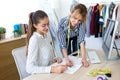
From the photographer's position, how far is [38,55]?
1.57 metres

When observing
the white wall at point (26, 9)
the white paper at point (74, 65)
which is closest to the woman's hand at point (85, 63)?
the white paper at point (74, 65)

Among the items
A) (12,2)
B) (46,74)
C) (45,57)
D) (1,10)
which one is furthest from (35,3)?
(46,74)

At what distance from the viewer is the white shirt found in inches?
56.0

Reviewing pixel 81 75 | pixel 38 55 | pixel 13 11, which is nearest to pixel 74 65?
pixel 81 75

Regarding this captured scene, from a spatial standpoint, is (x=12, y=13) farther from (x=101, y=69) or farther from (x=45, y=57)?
(x=101, y=69)

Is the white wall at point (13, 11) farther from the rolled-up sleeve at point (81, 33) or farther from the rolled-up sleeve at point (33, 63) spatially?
the rolled-up sleeve at point (33, 63)

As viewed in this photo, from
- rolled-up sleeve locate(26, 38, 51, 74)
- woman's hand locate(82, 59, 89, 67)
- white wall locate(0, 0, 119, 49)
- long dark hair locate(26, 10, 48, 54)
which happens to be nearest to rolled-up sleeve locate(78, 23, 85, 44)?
woman's hand locate(82, 59, 89, 67)

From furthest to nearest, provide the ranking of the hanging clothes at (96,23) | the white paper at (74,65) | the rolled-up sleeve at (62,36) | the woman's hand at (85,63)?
the hanging clothes at (96,23) < the rolled-up sleeve at (62,36) < the woman's hand at (85,63) < the white paper at (74,65)

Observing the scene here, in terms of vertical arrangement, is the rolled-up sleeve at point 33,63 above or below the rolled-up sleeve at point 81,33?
below

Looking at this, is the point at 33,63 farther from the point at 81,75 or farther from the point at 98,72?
the point at 98,72

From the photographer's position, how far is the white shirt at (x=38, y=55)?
1.42m

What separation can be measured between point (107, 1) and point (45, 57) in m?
2.41

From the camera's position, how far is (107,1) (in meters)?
3.58

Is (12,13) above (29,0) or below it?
below
